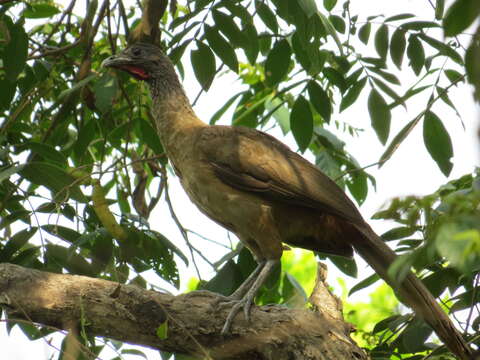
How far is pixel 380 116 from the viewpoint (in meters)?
4.26

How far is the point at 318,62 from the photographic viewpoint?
4062 millimetres

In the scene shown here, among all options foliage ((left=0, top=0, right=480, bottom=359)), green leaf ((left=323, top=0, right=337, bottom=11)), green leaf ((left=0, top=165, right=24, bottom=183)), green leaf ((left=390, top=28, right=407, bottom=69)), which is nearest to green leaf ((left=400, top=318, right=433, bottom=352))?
foliage ((left=0, top=0, right=480, bottom=359))

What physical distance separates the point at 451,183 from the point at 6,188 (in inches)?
100

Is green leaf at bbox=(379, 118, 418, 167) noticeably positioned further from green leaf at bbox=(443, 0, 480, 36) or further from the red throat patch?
the red throat patch

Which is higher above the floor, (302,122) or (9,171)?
(302,122)

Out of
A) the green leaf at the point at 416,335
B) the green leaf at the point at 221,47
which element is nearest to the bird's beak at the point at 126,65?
the green leaf at the point at 221,47

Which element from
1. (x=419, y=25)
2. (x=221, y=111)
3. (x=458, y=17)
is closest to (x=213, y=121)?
(x=221, y=111)

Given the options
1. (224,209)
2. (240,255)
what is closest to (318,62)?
(224,209)

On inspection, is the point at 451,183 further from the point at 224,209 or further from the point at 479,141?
the point at 479,141

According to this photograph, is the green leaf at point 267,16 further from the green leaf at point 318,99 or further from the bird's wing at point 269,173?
the bird's wing at point 269,173

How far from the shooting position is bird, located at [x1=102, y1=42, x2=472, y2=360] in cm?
432

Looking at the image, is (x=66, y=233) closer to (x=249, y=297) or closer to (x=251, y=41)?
(x=249, y=297)

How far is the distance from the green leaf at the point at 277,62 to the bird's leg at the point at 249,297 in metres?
1.14

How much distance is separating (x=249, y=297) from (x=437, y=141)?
55.1 inches
